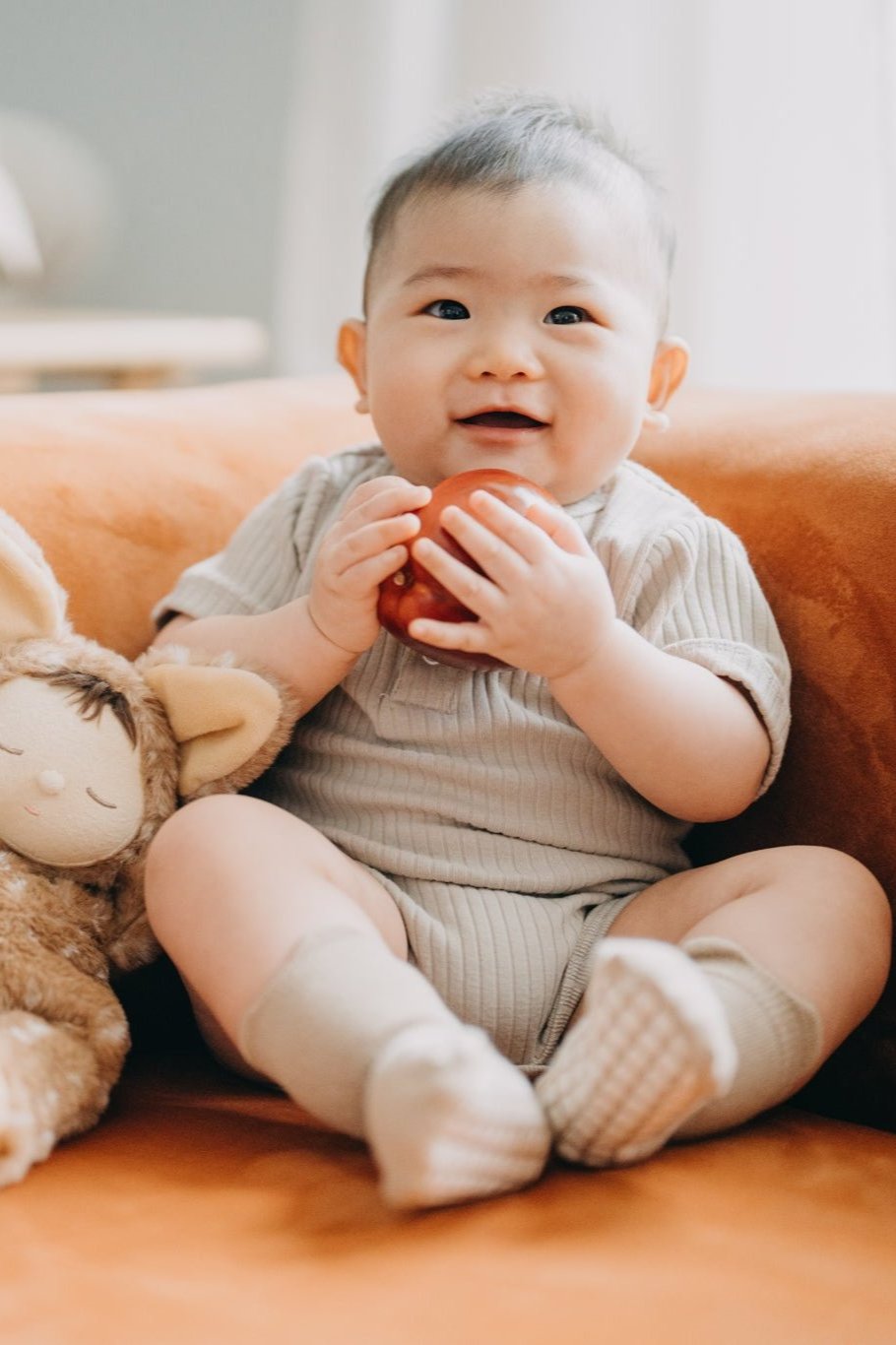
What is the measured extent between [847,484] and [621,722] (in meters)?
0.26

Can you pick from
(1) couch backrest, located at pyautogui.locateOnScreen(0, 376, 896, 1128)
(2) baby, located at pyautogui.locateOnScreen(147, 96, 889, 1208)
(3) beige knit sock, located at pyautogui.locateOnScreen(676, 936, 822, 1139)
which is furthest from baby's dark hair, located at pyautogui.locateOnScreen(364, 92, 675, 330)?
(3) beige knit sock, located at pyautogui.locateOnScreen(676, 936, 822, 1139)

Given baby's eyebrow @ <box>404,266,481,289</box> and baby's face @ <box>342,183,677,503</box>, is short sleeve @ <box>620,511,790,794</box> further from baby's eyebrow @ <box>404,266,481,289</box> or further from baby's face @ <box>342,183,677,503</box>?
baby's eyebrow @ <box>404,266,481,289</box>

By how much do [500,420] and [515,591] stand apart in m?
0.20

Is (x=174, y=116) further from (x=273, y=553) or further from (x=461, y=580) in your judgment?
(x=461, y=580)

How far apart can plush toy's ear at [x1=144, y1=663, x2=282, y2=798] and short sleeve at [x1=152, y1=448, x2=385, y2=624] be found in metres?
0.12

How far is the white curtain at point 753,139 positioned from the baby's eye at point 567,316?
0.54m

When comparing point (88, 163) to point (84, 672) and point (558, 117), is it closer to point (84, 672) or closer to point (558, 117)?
point (558, 117)

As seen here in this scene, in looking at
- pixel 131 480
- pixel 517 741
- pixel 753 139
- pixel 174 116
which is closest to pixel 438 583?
pixel 517 741

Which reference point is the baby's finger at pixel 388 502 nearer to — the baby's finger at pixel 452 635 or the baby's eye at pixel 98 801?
the baby's finger at pixel 452 635

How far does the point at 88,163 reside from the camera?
7.89 feet

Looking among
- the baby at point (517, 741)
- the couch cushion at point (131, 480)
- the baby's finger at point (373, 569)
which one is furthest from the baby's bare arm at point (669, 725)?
the couch cushion at point (131, 480)

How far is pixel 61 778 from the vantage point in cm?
87

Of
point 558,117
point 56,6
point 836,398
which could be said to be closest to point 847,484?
point 836,398

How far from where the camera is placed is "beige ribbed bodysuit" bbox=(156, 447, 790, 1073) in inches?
35.5
